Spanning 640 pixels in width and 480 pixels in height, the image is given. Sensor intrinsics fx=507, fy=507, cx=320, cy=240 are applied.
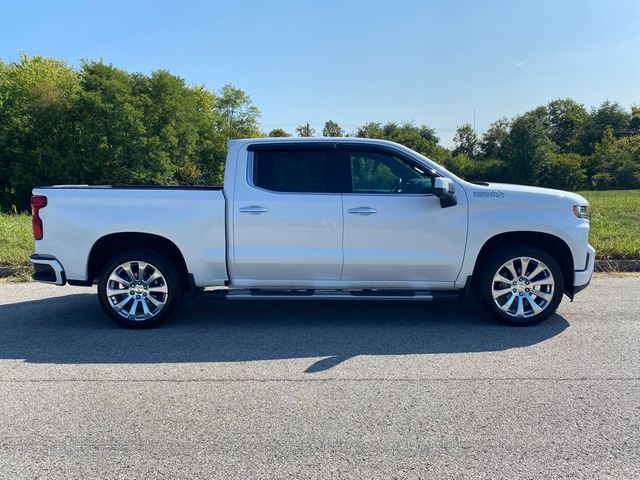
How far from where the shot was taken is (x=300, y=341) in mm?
5145

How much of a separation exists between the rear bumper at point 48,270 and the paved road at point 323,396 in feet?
1.89

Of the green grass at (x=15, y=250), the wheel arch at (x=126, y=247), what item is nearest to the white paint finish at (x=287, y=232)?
the wheel arch at (x=126, y=247)

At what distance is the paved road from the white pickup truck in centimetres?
46

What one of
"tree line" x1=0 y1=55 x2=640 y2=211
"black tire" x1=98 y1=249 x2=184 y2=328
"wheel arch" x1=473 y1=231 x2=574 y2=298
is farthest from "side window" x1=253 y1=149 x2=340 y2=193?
"tree line" x1=0 y1=55 x2=640 y2=211

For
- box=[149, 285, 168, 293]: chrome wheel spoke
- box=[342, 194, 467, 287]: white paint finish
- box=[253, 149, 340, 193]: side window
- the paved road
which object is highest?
box=[253, 149, 340, 193]: side window

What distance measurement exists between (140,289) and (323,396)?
268cm

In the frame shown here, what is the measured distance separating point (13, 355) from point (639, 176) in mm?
62709

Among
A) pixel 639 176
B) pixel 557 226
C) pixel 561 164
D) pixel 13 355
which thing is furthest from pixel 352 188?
pixel 561 164

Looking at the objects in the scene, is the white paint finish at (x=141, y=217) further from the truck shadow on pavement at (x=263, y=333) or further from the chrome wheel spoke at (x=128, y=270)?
the truck shadow on pavement at (x=263, y=333)

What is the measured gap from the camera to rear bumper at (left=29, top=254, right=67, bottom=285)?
5.53 m

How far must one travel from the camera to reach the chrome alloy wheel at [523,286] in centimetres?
545

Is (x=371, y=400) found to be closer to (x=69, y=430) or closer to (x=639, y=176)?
(x=69, y=430)

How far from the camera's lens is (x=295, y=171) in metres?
5.60

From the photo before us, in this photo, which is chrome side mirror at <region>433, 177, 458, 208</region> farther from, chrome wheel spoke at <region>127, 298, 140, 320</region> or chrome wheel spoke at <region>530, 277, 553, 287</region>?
chrome wheel spoke at <region>127, 298, 140, 320</region>
